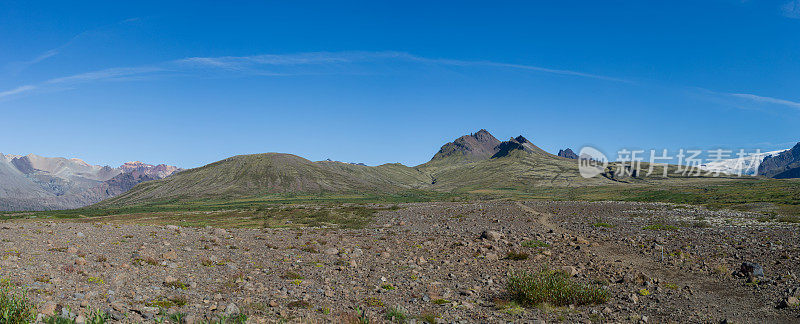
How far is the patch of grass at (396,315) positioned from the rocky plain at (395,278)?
0.05 metres

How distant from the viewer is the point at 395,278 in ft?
64.0

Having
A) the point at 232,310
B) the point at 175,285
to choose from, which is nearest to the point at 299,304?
the point at 232,310

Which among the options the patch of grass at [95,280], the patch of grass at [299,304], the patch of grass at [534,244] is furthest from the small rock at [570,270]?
the patch of grass at [95,280]

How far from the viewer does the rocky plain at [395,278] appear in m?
13.7

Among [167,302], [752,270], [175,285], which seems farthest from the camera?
[752,270]

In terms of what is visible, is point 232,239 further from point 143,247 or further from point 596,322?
point 596,322

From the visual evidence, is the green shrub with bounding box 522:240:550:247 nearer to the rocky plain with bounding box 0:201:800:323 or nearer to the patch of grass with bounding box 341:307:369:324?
the rocky plain with bounding box 0:201:800:323

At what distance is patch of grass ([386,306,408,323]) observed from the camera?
13.4m

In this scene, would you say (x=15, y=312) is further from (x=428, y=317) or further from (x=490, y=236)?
(x=490, y=236)

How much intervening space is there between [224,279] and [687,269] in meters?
23.3

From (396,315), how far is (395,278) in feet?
19.1

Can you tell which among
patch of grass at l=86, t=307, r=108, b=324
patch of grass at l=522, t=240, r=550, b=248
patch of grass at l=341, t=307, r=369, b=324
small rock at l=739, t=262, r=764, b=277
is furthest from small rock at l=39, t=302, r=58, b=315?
small rock at l=739, t=262, r=764, b=277

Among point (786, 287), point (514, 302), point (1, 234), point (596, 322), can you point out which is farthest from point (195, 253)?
point (786, 287)

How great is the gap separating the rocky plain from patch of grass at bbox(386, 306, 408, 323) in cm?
5
